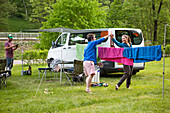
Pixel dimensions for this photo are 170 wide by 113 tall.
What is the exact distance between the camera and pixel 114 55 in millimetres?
7801

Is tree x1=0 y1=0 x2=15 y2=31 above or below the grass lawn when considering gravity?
above

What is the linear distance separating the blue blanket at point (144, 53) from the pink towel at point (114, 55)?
14 centimetres

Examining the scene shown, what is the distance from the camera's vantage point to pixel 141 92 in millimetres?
7379

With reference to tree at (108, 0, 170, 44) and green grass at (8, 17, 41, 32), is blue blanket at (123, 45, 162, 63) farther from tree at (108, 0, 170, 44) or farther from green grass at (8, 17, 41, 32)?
green grass at (8, 17, 41, 32)

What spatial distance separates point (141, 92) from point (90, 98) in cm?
166

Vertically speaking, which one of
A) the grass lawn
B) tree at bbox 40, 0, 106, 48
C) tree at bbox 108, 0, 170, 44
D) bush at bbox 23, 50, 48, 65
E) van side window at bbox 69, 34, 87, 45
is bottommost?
the grass lawn

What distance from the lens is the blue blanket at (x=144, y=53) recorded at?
252 inches

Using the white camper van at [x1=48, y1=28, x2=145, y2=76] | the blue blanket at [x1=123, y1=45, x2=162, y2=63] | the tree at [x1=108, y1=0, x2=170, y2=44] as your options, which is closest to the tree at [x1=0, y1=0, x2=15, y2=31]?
the tree at [x1=108, y1=0, x2=170, y2=44]

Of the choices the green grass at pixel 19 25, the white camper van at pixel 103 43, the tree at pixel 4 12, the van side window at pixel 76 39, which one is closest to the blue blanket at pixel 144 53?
the white camper van at pixel 103 43

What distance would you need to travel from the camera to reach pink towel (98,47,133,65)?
762cm

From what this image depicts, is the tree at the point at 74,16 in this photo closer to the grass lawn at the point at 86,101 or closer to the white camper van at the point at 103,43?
the white camper van at the point at 103,43

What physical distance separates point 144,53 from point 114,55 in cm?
118

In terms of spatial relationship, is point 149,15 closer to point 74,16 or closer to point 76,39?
point 74,16

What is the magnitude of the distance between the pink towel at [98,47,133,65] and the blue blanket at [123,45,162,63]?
0.47 ft
